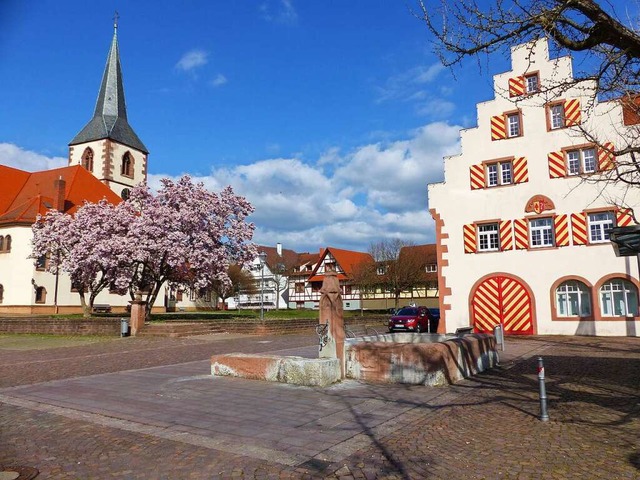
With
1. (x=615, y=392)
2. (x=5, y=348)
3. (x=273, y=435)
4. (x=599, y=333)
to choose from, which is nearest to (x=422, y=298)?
(x=599, y=333)

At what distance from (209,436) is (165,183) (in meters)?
29.3

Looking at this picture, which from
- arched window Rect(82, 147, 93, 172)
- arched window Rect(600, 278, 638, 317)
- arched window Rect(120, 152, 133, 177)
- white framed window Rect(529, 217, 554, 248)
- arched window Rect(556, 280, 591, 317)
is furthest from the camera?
arched window Rect(120, 152, 133, 177)

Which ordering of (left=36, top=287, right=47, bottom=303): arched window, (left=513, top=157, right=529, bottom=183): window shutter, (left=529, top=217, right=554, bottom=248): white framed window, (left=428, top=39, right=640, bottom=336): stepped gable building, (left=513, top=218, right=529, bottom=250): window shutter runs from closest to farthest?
1. (left=428, top=39, right=640, bottom=336): stepped gable building
2. (left=529, top=217, right=554, bottom=248): white framed window
3. (left=513, top=218, right=529, bottom=250): window shutter
4. (left=513, top=157, right=529, bottom=183): window shutter
5. (left=36, top=287, right=47, bottom=303): arched window

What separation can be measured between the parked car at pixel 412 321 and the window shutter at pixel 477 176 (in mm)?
7715

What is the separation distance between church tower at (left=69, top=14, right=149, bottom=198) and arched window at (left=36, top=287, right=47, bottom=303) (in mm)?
20756

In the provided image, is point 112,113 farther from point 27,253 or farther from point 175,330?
point 175,330

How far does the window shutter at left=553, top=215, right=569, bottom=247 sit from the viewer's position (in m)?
24.5

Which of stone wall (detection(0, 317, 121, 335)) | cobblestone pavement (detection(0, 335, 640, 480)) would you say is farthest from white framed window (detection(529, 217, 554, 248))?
stone wall (detection(0, 317, 121, 335))

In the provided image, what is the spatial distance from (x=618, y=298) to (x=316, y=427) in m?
22.0

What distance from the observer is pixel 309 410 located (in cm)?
777

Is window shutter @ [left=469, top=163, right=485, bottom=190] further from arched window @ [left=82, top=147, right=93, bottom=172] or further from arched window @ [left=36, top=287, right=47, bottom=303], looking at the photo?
arched window @ [left=82, top=147, right=93, bottom=172]

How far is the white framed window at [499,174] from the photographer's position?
26.4 m

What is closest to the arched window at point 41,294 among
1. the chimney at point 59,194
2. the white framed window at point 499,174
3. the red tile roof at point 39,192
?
the red tile roof at point 39,192

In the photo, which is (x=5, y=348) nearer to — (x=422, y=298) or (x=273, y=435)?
(x=273, y=435)
